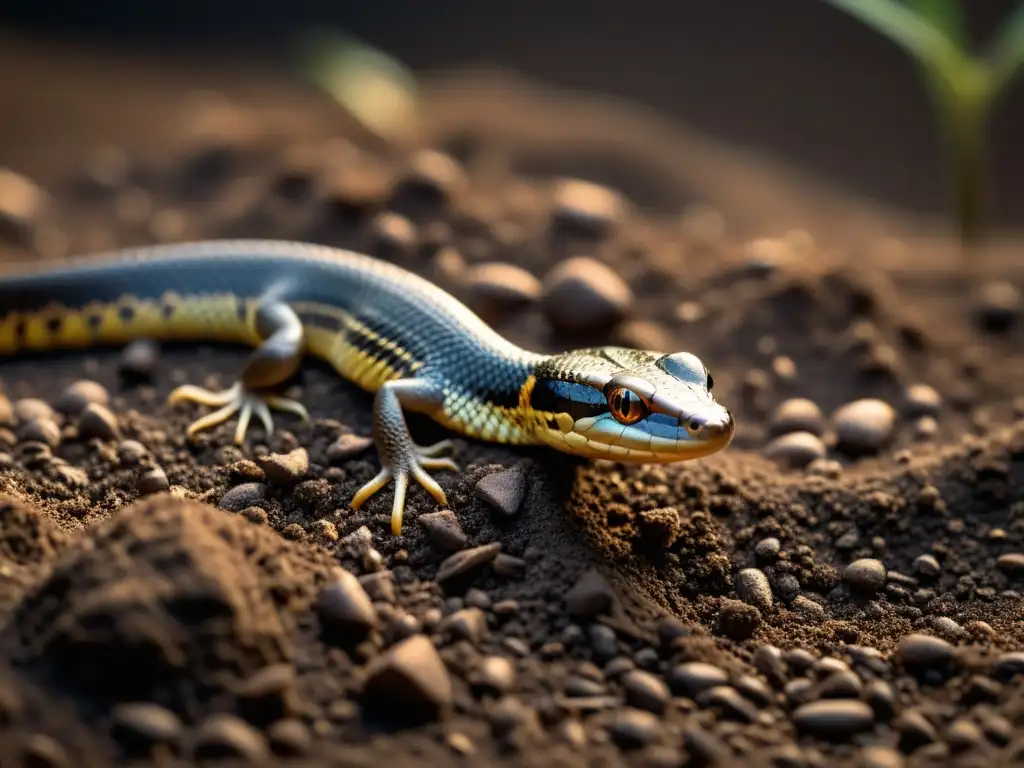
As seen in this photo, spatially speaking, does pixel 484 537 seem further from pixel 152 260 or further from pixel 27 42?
pixel 27 42

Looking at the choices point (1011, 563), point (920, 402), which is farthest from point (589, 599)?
point (920, 402)

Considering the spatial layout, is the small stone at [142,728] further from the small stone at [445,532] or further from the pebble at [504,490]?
the pebble at [504,490]

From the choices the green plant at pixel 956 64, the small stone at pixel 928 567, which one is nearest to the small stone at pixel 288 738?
the small stone at pixel 928 567

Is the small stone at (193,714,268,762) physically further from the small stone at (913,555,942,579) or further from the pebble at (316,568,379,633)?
the small stone at (913,555,942,579)

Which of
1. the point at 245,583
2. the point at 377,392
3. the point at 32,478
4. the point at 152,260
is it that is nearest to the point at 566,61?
the point at 152,260

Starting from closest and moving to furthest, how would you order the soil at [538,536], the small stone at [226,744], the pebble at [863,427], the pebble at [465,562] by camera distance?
the small stone at [226,744] → the soil at [538,536] → the pebble at [465,562] → the pebble at [863,427]

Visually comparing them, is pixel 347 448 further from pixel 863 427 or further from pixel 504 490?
pixel 863 427
